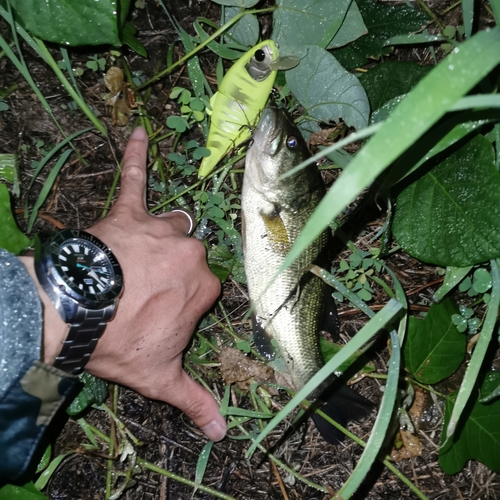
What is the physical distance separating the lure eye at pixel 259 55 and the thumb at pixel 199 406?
145 cm

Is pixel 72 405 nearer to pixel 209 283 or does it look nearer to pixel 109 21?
pixel 209 283

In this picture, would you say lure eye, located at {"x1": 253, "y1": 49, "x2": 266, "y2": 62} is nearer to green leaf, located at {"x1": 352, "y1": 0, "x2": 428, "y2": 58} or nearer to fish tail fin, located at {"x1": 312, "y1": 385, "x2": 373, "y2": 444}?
green leaf, located at {"x1": 352, "y1": 0, "x2": 428, "y2": 58}

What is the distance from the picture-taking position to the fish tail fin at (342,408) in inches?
90.5

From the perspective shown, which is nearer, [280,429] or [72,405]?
[72,405]

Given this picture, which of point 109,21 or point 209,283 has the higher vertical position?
point 109,21

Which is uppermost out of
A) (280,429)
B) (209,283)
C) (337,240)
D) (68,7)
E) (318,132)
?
(68,7)

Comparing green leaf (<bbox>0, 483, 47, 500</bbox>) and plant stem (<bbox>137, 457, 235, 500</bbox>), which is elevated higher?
green leaf (<bbox>0, 483, 47, 500</bbox>)

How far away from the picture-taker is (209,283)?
219 cm

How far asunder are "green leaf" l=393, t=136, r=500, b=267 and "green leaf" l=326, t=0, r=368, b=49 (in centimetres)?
75

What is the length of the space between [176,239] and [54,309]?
62cm

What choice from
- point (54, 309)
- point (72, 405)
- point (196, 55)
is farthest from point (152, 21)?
point (72, 405)

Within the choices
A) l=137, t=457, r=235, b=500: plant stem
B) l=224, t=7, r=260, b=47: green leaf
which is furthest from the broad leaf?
l=137, t=457, r=235, b=500: plant stem

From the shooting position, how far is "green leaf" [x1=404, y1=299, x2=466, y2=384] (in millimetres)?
2320

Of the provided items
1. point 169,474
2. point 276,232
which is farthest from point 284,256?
point 169,474
